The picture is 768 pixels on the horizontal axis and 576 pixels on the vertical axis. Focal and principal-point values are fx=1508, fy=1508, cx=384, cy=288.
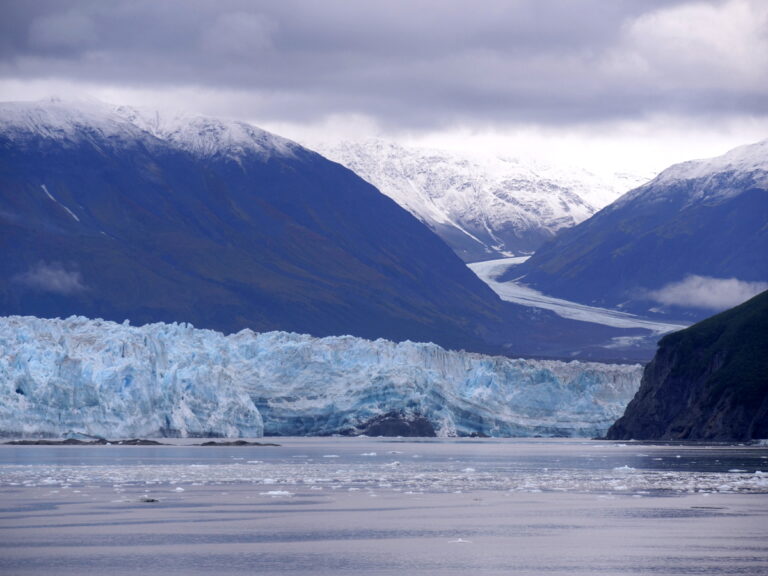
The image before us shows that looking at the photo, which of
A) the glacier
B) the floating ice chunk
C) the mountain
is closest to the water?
the floating ice chunk

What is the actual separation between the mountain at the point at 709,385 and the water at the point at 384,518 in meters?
32.1

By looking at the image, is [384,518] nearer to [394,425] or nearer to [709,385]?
[709,385]

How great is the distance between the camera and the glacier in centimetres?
8962

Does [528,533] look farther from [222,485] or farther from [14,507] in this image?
[222,485]

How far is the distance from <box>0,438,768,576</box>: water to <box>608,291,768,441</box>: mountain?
3206 cm

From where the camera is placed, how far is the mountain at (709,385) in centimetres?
9394

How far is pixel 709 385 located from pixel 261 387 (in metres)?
31.3

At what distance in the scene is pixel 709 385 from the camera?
98.8 meters

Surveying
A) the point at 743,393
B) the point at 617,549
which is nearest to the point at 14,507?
the point at 617,549

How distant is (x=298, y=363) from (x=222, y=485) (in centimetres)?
5992

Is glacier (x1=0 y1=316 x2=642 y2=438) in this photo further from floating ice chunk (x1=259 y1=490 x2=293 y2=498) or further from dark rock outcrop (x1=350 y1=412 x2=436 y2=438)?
floating ice chunk (x1=259 y1=490 x2=293 y2=498)

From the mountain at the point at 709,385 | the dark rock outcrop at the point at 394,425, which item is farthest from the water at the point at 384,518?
the dark rock outcrop at the point at 394,425

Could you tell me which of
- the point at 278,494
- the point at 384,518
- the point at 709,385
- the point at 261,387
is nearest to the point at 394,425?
the point at 261,387

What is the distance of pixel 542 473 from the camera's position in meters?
56.3
